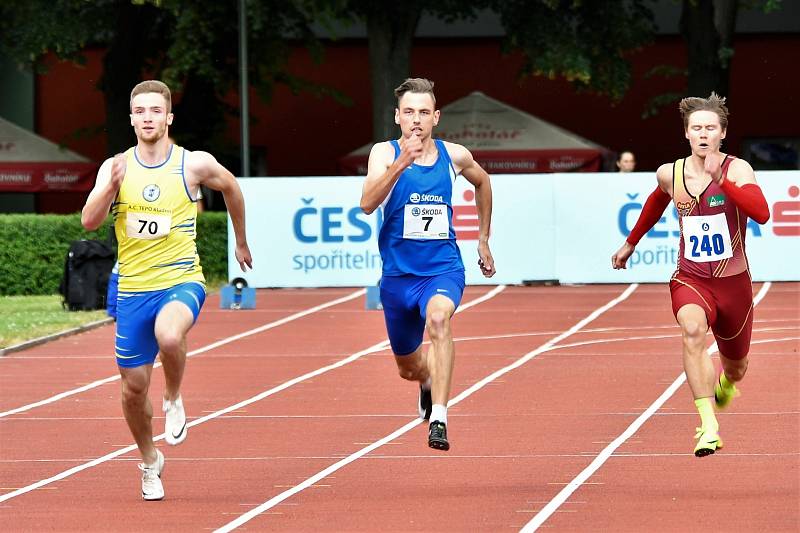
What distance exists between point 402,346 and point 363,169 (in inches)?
773

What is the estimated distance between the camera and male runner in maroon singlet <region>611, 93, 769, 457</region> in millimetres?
9406

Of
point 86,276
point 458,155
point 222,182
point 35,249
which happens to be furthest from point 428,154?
point 35,249

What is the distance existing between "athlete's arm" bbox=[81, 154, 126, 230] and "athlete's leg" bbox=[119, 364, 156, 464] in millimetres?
779

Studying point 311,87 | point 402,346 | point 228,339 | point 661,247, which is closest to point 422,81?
point 402,346

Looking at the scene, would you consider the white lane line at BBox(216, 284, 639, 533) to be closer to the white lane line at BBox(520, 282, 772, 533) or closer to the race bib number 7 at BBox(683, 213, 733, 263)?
the white lane line at BBox(520, 282, 772, 533)


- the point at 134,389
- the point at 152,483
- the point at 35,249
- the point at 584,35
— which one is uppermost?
the point at 584,35

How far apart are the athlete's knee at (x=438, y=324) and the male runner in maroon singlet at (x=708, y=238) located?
1235 mm

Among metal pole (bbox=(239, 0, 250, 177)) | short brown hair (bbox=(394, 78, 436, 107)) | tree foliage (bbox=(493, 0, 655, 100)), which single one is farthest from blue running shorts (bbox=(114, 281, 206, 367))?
tree foliage (bbox=(493, 0, 655, 100))

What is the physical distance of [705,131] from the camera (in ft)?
31.2

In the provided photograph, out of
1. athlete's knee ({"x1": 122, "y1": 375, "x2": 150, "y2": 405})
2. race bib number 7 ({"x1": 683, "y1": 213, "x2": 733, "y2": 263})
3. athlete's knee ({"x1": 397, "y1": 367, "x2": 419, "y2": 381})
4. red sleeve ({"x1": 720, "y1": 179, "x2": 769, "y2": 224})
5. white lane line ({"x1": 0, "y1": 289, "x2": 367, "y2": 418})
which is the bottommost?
white lane line ({"x1": 0, "y1": 289, "x2": 367, "y2": 418})

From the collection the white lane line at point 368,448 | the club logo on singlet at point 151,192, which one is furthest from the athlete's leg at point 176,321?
the white lane line at point 368,448

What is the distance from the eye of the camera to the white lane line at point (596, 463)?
852cm

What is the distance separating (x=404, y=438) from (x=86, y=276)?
36.6 feet

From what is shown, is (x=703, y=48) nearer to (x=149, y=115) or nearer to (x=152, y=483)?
(x=149, y=115)
